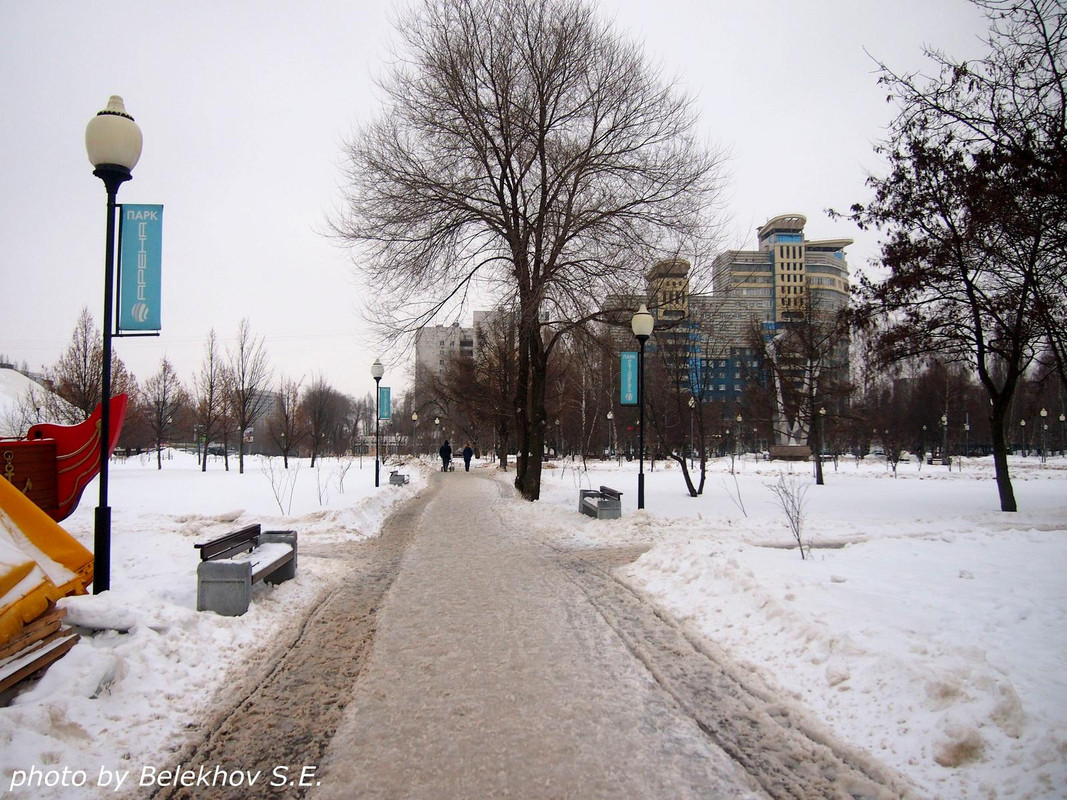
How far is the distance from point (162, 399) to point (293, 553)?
1380 inches

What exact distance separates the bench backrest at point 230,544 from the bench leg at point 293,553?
277 mm

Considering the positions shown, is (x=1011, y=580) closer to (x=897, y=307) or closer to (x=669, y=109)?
(x=897, y=307)

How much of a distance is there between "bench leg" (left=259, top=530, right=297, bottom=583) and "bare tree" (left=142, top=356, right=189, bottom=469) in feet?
105

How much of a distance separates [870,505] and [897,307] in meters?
5.62

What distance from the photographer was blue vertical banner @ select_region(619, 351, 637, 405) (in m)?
15.1

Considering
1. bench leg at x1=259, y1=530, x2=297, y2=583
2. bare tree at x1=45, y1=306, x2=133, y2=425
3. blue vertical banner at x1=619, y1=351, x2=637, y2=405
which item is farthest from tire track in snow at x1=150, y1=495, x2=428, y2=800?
bare tree at x1=45, y1=306, x2=133, y2=425

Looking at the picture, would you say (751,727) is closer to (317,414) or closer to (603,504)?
(603,504)

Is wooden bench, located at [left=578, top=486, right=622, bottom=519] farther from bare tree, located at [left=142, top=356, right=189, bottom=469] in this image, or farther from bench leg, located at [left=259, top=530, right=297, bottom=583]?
bare tree, located at [left=142, top=356, right=189, bottom=469]

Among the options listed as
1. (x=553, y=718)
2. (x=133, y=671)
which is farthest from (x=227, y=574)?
(x=553, y=718)

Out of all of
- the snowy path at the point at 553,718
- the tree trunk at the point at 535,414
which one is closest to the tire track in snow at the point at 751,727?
the snowy path at the point at 553,718

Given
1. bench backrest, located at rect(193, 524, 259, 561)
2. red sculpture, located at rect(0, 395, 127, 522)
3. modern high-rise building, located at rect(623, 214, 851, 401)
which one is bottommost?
bench backrest, located at rect(193, 524, 259, 561)

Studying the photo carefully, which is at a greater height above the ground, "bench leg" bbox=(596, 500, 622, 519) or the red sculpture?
the red sculpture

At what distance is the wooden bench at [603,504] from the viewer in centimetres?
1305

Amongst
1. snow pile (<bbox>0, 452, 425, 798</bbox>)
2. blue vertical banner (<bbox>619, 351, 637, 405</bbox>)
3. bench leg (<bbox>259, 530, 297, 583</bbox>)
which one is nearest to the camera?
snow pile (<bbox>0, 452, 425, 798</bbox>)
